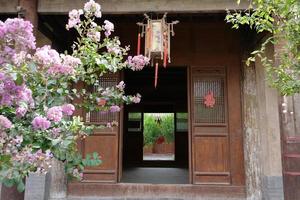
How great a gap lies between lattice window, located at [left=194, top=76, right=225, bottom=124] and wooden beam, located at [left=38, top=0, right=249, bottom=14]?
1589 mm

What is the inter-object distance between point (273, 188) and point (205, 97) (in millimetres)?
1786

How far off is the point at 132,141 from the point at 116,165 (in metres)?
5.65

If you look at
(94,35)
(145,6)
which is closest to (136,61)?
(94,35)

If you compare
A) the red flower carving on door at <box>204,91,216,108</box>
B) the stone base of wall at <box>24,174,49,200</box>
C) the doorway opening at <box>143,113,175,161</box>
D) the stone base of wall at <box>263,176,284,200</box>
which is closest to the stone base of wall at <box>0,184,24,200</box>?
the stone base of wall at <box>24,174,49,200</box>

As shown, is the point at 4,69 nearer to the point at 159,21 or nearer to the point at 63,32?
the point at 159,21

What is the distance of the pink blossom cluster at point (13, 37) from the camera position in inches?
69.2

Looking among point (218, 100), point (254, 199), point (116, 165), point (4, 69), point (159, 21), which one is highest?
point (159, 21)

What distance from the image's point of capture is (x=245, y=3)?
4.06 metres

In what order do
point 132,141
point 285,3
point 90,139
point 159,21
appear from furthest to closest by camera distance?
point 132,141, point 90,139, point 159,21, point 285,3

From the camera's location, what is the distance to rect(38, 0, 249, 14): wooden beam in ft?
13.4

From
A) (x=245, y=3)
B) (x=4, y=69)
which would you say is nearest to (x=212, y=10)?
(x=245, y=3)

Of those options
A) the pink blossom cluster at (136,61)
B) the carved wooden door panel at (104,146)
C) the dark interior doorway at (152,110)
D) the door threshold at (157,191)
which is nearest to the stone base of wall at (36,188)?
the door threshold at (157,191)

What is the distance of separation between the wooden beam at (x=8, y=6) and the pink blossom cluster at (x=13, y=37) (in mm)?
2722

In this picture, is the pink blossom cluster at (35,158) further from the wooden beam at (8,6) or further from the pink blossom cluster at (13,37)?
the wooden beam at (8,6)
